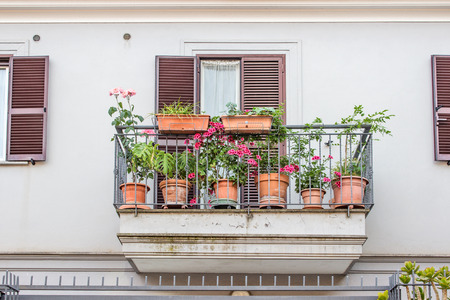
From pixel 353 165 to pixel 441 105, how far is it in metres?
1.58

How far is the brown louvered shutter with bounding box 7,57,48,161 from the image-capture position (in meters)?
12.6

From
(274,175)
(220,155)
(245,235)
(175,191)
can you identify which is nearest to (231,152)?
(220,155)

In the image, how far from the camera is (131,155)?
11734 mm

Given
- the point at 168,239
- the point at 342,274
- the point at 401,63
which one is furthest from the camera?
the point at 401,63

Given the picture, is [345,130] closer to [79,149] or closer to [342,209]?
[342,209]

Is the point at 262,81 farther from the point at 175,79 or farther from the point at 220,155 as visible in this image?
the point at 220,155

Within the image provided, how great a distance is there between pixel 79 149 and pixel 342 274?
135 inches

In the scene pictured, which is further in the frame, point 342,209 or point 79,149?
point 79,149

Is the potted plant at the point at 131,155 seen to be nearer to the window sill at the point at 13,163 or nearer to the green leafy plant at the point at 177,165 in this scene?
the green leafy plant at the point at 177,165

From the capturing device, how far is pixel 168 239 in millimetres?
11266

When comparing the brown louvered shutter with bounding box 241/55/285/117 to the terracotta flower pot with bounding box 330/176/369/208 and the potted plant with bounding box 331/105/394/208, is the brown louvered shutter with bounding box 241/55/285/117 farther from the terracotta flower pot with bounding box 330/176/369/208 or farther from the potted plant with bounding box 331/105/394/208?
the terracotta flower pot with bounding box 330/176/369/208

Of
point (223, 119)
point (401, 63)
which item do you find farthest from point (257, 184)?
point (401, 63)

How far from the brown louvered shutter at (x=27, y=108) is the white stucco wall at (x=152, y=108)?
12cm

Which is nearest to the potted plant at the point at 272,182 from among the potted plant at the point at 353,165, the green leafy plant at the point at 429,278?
the potted plant at the point at 353,165
